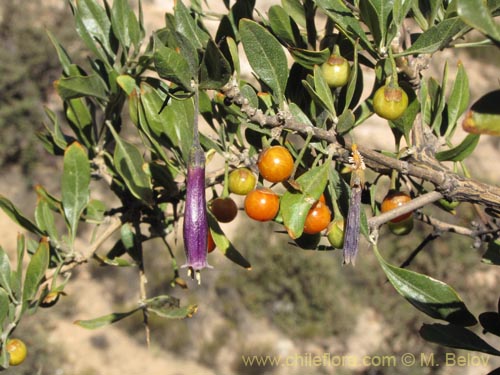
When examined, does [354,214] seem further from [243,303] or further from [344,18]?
[243,303]

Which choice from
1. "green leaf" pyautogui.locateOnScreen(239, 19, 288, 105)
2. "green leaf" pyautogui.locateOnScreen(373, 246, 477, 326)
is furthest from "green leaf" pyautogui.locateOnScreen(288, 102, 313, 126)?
"green leaf" pyautogui.locateOnScreen(373, 246, 477, 326)

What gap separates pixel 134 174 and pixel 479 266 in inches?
282

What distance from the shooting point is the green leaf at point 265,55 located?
0.78 metres

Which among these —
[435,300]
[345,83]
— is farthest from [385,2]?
[435,300]

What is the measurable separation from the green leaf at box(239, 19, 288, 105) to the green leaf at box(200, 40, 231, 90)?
14cm

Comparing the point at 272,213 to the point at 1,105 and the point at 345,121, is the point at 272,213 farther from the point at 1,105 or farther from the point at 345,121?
the point at 1,105

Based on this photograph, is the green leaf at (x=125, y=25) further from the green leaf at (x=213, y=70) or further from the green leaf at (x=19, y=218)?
the green leaf at (x=213, y=70)

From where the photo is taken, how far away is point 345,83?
859mm

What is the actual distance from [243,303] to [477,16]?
7.15 m

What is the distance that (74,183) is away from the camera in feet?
3.63

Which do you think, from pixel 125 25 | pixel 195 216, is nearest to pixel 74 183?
pixel 125 25

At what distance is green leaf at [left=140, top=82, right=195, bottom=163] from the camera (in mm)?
885

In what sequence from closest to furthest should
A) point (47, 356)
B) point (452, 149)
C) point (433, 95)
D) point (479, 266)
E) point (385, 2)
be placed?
point (385, 2), point (452, 149), point (433, 95), point (47, 356), point (479, 266)

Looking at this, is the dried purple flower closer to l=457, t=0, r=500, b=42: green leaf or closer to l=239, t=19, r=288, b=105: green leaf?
l=239, t=19, r=288, b=105: green leaf
